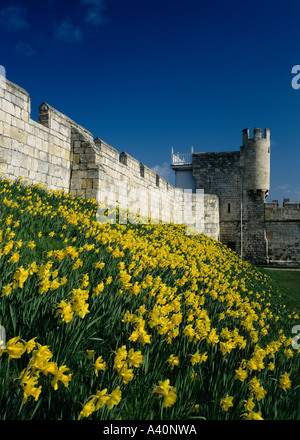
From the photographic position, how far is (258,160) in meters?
25.7

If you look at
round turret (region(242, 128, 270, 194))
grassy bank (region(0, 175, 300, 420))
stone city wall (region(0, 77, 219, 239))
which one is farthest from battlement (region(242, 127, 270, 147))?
grassy bank (region(0, 175, 300, 420))

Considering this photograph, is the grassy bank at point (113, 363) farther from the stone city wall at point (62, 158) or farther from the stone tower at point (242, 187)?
the stone tower at point (242, 187)

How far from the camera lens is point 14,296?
2.20m

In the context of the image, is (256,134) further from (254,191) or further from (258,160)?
(254,191)

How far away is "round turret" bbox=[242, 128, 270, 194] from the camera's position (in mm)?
25609

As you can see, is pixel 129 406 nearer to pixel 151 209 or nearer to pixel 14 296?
pixel 14 296

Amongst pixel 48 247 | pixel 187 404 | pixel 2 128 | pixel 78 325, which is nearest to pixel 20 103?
pixel 2 128

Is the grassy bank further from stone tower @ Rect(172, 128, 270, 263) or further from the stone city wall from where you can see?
stone tower @ Rect(172, 128, 270, 263)

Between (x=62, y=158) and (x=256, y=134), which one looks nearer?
(x=62, y=158)

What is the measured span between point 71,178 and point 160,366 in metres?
8.36

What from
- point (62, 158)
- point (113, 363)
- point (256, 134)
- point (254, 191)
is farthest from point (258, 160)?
point (113, 363)

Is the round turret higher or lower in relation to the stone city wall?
higher

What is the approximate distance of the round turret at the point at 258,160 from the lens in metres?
25.6
